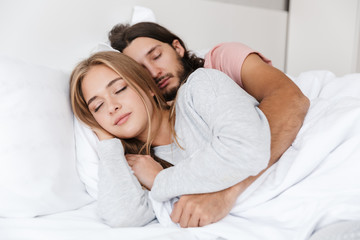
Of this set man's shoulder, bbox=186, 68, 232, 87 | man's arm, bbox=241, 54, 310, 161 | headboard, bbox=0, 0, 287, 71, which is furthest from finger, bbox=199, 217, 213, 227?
headboard, bbox=0, 0, 287, 71

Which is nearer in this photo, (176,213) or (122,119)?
(176,213)

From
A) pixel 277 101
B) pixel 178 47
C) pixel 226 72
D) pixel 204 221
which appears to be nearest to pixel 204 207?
pixel 204 221

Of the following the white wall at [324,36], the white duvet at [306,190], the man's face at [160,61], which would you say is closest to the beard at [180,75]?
the man's face at [160,61]

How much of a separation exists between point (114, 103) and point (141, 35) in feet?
1.77

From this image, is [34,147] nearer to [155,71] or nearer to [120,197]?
[120,197]

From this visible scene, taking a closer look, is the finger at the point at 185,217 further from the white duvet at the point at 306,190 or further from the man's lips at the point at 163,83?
the man's lips at the point at 163,83

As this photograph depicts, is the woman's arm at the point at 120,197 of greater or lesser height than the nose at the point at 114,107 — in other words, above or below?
below

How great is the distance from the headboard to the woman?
0.88ft

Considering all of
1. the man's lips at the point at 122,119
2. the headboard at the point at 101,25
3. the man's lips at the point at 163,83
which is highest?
the headboard at the point at 101,25

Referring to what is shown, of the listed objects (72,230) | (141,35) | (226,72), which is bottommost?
(72,230)

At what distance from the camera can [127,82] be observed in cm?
107

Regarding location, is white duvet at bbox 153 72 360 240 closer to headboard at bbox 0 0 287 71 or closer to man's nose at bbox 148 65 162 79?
man's nose at bbox 148 65 162 79

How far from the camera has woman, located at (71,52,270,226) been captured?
2.52 feet

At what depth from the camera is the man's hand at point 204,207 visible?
761mm
